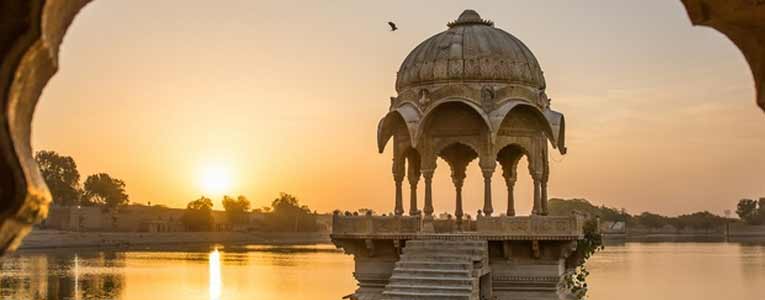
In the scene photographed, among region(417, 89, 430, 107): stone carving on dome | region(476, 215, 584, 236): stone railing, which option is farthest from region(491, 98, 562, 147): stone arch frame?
region(476, 215, 584, 236): stone railing

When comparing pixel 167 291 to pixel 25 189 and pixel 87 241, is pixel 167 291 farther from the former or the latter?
pixel 87 241

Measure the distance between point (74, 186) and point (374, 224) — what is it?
260ft

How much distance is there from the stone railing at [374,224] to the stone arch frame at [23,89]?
12.9 metres

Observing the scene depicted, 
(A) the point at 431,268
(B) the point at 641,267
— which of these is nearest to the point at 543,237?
(A) the point at 431,268

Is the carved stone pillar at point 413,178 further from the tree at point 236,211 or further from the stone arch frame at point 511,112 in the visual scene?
the tree at point 236,211

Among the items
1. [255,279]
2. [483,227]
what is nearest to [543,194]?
[483,227]

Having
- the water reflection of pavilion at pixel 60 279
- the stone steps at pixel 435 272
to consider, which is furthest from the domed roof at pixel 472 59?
the water reflection of pavilion at pixel 60 279

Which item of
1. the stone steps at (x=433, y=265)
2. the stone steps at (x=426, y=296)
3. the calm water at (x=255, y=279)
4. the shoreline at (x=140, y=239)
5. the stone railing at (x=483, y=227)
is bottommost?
the calm water at (x=255, y=279)

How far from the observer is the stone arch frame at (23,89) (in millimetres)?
2615

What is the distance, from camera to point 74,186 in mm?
89625

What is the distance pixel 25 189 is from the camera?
8.86 feet

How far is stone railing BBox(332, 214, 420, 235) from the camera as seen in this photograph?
15648 mm

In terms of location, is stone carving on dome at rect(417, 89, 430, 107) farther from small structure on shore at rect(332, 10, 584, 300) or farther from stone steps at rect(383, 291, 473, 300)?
stone steps at rect(383, 291, 473, 300)

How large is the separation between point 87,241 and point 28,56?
287 ft
